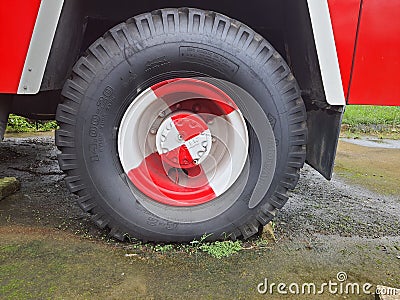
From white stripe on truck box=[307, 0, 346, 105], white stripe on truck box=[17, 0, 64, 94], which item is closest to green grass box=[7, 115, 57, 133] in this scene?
white stripe on truck box=[17, 0, 64, 94]

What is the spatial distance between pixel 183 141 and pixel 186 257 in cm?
54

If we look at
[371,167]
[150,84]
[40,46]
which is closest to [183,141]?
[150,84]

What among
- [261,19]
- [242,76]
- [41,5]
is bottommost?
[242,76]

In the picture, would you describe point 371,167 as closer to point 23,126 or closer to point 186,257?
point 186,257

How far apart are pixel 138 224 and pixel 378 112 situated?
20.0 feet

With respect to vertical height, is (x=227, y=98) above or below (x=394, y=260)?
above

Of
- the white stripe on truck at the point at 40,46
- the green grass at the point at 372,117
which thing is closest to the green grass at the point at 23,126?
the white stripe on truck at the point at 40,46

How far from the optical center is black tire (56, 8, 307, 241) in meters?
1.72

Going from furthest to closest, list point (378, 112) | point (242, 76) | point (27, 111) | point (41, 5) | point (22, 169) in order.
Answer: point (378, 112) → point (22, 169) → point (27, 111) → point (242, 76) → point (41, 5)

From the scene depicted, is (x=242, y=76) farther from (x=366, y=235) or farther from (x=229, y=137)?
(x=366, y=235)

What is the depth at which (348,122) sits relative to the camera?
618 cm

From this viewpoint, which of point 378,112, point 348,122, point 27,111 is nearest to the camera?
point 27,111

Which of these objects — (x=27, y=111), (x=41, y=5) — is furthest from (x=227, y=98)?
(x=27, y=111)

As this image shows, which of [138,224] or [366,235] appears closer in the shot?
[138,224]
